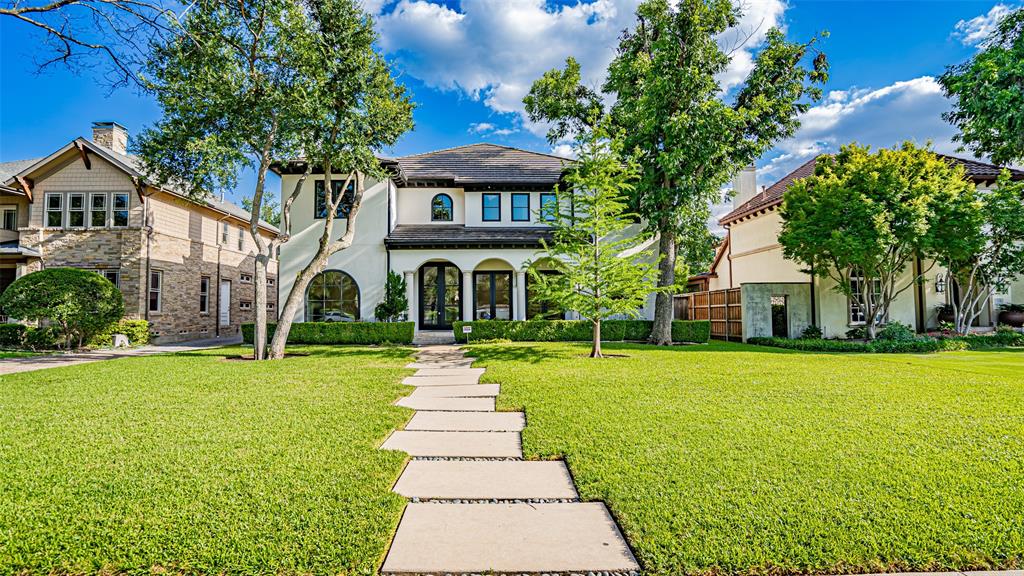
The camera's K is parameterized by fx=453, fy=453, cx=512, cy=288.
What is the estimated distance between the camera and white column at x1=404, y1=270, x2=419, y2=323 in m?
16.9

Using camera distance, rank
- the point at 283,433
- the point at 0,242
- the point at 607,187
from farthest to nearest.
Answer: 1. the point at 0,242
2. the point at 607,187
3. the point at 283,433

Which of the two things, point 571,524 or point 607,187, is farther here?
point 607,187

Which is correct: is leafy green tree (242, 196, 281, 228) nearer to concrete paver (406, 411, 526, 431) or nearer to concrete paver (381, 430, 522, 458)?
concrete paver (406, 411, 526, 431)

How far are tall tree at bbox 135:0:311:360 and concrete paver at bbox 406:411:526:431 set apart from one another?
860 centimetres

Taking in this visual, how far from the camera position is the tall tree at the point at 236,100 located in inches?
420

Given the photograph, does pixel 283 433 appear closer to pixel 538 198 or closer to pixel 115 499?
pixel 115 499

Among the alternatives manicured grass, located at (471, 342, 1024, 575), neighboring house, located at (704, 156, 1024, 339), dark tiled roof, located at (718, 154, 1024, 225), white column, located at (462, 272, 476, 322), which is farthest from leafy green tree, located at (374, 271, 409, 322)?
dark tiled roof, located at (718, 154, 1024, 225)

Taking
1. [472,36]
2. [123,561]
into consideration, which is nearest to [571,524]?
[123,561]

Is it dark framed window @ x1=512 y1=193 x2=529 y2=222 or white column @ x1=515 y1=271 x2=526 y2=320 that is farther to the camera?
dark framed window @ x1=512 y1=193 x2=529 y2=222

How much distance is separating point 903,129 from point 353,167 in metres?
18.5

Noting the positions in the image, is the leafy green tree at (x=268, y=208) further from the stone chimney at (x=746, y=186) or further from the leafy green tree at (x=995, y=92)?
the leafy green tree at (x=995, y=92)

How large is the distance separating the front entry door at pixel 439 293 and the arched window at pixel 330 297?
105 inches

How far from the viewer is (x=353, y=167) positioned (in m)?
12.4

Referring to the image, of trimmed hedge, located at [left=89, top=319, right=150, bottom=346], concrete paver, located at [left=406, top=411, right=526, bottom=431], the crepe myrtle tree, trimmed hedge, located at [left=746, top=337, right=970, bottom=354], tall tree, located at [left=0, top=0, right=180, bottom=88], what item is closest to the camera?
concrete paver, located at [left=406, top=411, right=526, bottom=431]
